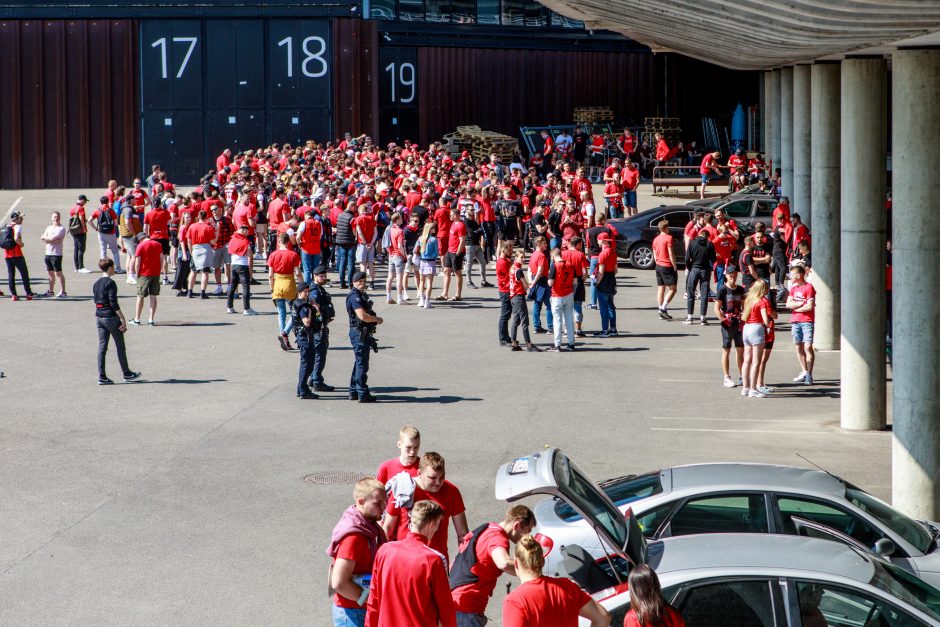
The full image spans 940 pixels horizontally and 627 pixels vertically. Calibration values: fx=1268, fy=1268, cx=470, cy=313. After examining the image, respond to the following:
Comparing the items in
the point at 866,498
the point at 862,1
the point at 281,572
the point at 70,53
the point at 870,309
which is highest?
the point at 70,53

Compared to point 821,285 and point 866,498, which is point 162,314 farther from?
point 866,498

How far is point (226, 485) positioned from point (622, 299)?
14292 mm

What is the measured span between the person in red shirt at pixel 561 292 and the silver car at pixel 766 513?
10.7 meters

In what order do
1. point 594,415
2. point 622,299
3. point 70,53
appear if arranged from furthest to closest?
point 70,53 → point 622,299 → point 594,415

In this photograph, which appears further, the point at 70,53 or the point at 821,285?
the point at 70,53

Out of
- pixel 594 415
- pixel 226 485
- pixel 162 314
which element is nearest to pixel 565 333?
pixel 594 415

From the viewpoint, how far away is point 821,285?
20.7 meters

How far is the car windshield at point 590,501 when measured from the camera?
24.3 ft

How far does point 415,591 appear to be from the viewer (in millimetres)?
7059

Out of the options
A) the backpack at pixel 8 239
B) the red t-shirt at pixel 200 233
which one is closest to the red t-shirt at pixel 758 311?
the red t-shirt at pixel 200 233

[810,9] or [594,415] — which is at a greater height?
[810,9]

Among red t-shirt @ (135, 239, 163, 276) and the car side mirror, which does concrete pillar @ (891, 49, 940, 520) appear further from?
red t-shirt @ (135, 239, 163, 276)

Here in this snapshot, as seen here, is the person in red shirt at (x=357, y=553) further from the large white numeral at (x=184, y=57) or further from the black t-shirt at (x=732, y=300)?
the large white numeral at (x=184, y=57)

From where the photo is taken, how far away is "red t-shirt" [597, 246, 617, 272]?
21.7 m
